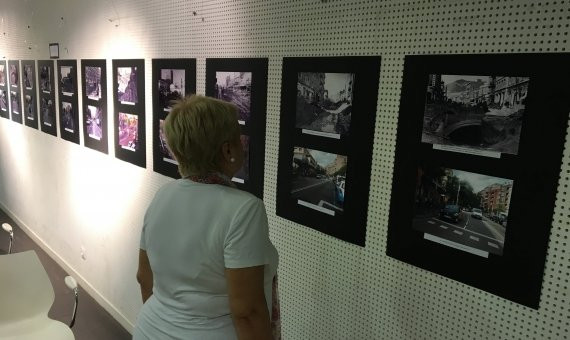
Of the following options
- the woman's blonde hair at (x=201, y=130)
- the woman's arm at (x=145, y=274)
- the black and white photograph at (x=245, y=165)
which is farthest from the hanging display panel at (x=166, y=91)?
the woman's blonde hair at (x=201, y=130)

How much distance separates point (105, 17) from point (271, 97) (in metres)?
2.00

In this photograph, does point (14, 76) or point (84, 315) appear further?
point (14, 76)

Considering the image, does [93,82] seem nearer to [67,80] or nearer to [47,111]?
[67,80]

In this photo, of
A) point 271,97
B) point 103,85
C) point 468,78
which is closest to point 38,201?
point 103,85

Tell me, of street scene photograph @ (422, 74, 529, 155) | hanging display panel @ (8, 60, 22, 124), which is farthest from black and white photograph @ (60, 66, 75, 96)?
street scene photograph @ (422, 74, 529, 155)

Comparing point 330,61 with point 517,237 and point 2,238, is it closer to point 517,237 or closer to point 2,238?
point 517,237

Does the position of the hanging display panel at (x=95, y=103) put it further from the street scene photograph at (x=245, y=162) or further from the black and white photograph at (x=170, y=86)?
the street scene photograph at (x=245, y=162)

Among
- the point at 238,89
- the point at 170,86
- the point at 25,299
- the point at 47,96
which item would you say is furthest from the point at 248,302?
the point at 47,96

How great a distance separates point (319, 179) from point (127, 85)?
187cm

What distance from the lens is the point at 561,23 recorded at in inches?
44.2

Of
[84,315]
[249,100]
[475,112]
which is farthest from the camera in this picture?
[84,315]

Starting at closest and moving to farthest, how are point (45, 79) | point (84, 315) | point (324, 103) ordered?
1. point (324, 103)
2. point (84, 315)
3. point (45, 79)

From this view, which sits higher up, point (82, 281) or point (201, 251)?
point (201, 251)

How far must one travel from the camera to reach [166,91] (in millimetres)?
2633
